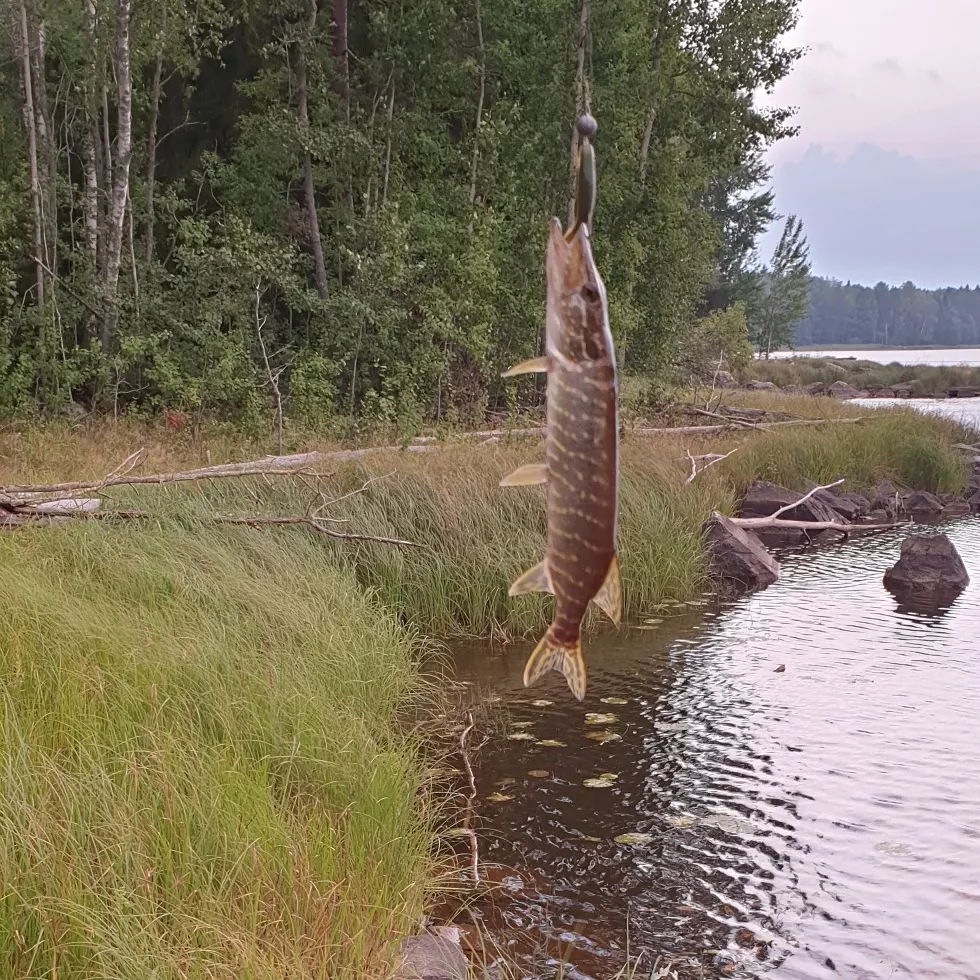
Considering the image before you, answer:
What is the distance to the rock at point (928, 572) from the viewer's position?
1312cm

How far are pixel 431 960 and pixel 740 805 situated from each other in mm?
3276

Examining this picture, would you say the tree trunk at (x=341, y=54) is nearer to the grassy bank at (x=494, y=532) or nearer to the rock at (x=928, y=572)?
the grassy bank at (x=494, y=532)

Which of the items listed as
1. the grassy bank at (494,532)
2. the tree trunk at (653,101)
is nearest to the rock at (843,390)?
the tree trunk at (653,101)

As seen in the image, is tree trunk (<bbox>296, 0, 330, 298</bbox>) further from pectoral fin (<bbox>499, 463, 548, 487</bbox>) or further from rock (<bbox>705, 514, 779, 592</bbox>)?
pectoral fin (<bbox>499, 463, 548, 487</bbox>)

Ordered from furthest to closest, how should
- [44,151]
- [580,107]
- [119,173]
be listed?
[44,151], [119,173], [580,107]

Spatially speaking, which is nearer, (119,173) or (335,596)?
(335,596)

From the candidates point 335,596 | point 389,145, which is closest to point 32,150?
point 389,145

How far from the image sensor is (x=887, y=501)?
1920 cm

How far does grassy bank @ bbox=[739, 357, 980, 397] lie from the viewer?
176 feet

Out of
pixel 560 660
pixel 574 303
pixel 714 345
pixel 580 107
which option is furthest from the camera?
pixel 714 345

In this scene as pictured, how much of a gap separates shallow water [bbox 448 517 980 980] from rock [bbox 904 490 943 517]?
8581 millimetres

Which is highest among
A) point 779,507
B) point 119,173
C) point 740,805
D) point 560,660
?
point 119,173

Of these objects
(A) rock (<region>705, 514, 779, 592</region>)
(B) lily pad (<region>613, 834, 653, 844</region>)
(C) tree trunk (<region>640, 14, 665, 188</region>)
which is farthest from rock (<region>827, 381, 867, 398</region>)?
(B) lily pad (<region>613, 834, 653, 844</region>)

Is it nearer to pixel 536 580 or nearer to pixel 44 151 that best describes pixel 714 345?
pixel 44 151
